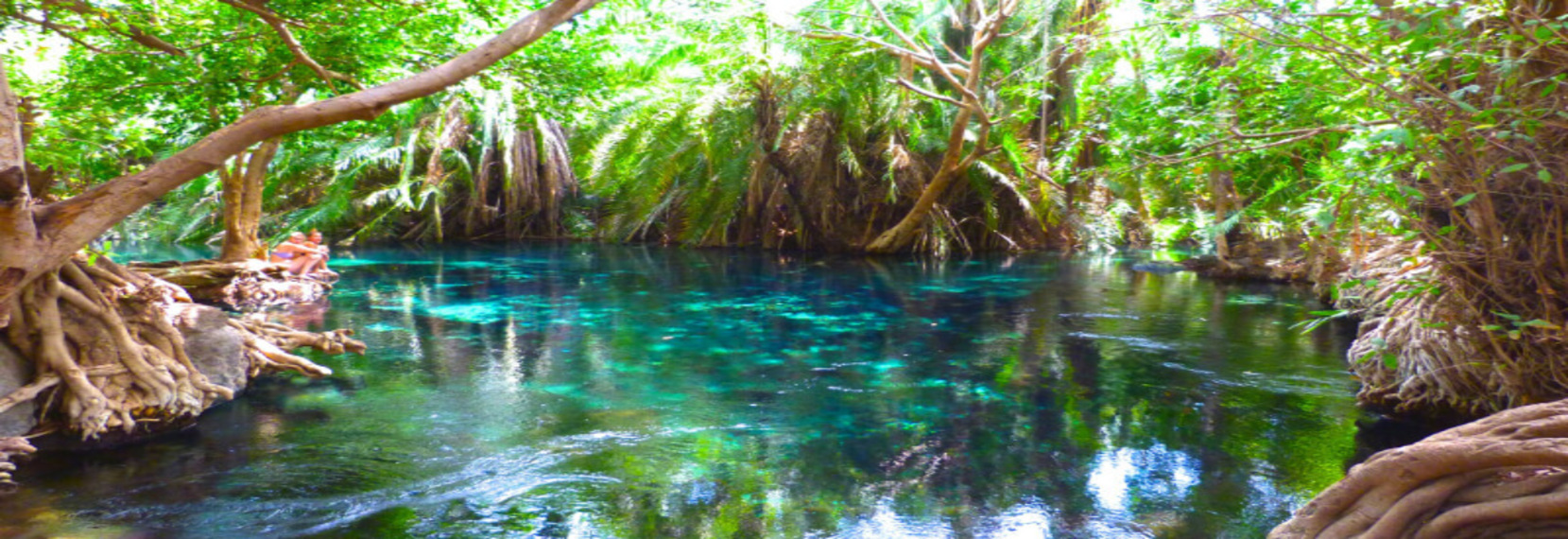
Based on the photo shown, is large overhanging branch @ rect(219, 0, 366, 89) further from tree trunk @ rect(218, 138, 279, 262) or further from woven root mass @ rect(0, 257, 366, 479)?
tree trunk @ rect(218, 138, 279, 262)

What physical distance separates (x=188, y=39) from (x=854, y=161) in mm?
14581

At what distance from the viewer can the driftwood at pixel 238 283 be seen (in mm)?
13195

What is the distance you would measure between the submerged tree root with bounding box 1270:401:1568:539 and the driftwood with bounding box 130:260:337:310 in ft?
42.2

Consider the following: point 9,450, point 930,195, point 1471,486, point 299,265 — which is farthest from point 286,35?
point 930,195

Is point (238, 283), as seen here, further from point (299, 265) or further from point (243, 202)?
point (243, 202)

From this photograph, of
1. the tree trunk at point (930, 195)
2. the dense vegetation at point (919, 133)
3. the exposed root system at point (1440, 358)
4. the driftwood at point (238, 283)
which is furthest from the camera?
the tree trunk at point (930, 195)

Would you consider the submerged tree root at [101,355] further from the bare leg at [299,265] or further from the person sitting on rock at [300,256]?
the person sitting on rock at [300,256]

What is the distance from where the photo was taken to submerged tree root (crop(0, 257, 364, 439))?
599cm

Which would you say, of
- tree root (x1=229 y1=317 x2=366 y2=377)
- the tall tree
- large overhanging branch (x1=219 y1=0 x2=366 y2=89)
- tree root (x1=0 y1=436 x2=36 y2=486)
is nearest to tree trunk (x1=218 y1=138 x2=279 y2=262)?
large overhanging branch (x1=219 y1=0 x2=366 y2=89)

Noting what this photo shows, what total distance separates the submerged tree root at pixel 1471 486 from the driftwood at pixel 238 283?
506 inches

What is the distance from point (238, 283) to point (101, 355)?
768 centimetres

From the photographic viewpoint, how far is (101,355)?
6.34 meters

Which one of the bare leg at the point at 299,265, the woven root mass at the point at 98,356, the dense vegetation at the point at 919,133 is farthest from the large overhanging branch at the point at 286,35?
the bare leg at the point at 299,265

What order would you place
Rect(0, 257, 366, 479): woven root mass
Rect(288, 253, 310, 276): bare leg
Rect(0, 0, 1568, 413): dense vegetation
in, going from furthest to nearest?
Rect(288, 253, 310, 276): bare leg → Rect(0, 257, 366, 479): woven root mass → Rect(0, 0, 1568, 413): dense vegetation
